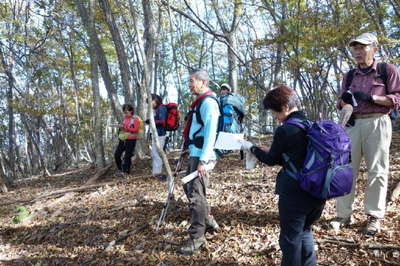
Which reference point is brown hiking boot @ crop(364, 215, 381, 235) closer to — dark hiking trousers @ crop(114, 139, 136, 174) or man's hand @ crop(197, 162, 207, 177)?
man's hand @ crop(197, 162, 207, 177)

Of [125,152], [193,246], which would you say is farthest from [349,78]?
Answer: [125,152]

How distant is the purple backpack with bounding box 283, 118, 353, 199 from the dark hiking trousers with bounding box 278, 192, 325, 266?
0.46 ft

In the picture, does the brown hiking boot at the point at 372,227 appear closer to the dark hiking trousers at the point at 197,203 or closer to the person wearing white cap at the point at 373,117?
the person wearing white cap at the point at 373,117

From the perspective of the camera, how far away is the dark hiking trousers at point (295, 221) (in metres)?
2.45

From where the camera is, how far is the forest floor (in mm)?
3484

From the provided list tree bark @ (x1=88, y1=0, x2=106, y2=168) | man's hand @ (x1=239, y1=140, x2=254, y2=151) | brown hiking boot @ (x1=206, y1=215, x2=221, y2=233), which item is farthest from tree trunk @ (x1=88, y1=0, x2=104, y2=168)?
man's hand @ (x1=239, y1=140, x2=254, y2=151)

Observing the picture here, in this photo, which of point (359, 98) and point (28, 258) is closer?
point (359, 98)

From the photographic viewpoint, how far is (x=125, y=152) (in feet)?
28.2

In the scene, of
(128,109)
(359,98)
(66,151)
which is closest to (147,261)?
(359,98)

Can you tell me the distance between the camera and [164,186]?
6965mm

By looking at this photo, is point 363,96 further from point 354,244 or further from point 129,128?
point 129,128

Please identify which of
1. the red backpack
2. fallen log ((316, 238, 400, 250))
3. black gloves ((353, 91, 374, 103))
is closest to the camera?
fallen log ((316, 238, 400, 250))

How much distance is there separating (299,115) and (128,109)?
624cm

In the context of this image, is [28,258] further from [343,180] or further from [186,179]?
[343,180]
